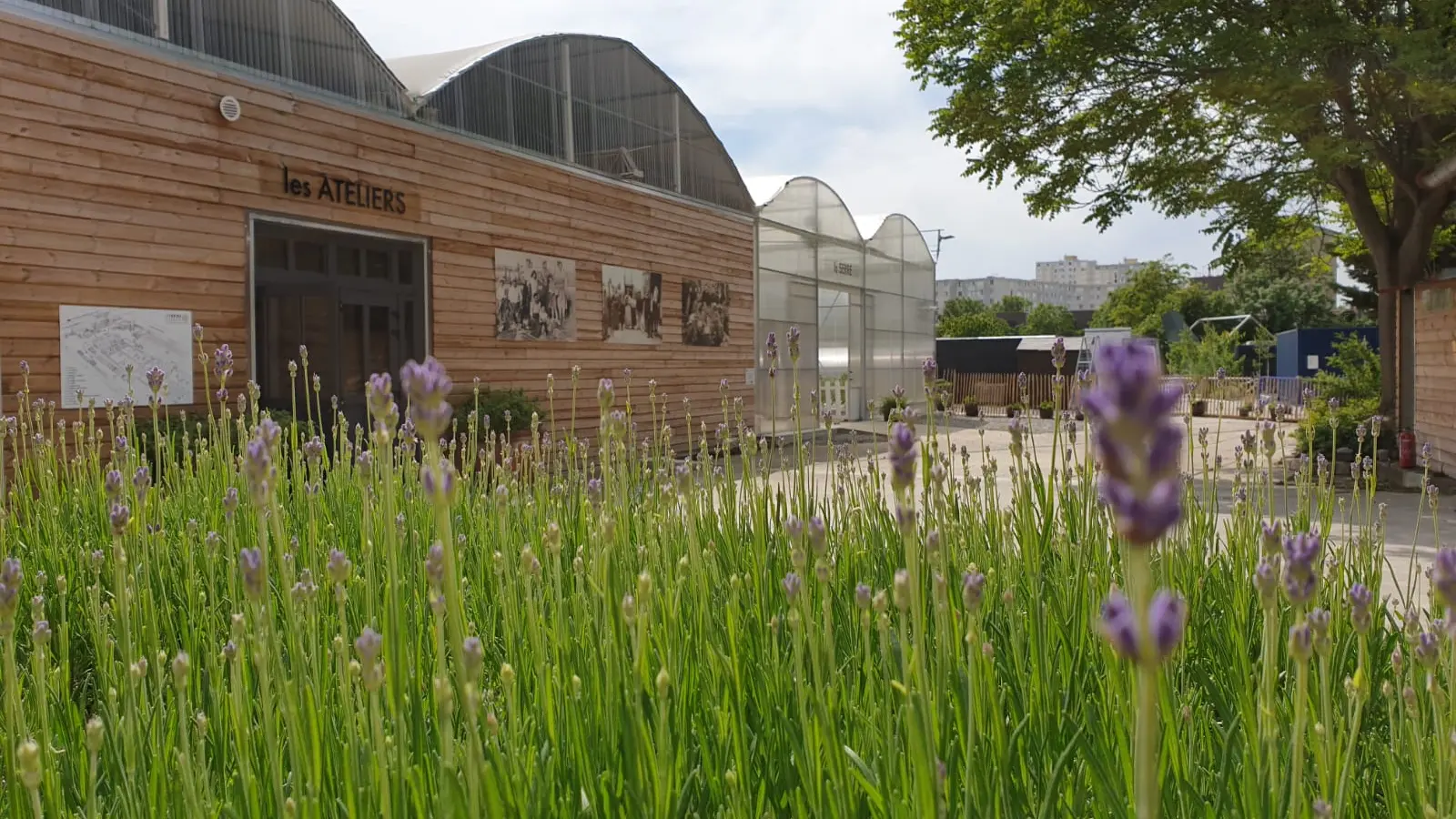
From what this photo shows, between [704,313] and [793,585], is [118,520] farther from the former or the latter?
[704,313]

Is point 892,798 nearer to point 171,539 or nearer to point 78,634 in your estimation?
point 78,634

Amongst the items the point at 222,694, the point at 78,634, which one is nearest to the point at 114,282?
the point at 78,634

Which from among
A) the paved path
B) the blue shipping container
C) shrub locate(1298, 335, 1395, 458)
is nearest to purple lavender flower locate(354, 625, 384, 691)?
the paved path

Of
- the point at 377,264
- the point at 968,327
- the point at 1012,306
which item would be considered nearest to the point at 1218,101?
the point at 377,264

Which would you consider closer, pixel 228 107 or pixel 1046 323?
pixel 228 107

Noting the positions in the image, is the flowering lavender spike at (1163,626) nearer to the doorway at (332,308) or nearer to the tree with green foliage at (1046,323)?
the doorway at (332,308)

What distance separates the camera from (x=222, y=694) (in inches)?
61.6

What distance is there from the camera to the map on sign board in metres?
7.32

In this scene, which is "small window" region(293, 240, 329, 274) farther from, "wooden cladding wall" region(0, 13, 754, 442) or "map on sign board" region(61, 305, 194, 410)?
"map on sign board" region(61, 305, 194, 410)

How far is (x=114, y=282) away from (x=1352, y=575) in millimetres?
7960

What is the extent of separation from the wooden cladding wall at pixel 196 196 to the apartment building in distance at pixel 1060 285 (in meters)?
107

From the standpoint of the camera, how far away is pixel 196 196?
8.13 meters

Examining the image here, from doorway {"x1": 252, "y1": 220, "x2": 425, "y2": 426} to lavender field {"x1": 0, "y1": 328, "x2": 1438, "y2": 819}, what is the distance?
674cm

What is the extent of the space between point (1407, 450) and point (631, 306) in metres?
8.98
